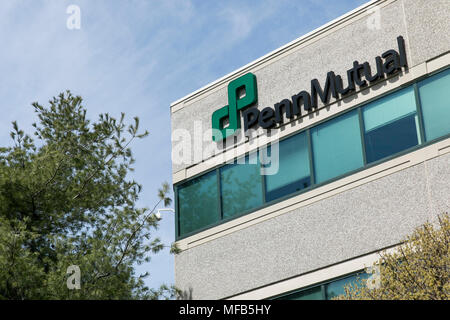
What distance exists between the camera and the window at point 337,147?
15.5m

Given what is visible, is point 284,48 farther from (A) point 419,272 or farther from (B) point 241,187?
(A) point 419,272

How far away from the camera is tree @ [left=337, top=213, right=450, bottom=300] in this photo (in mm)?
11219

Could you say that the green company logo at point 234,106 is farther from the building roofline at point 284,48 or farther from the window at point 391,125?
the window at point 391,125

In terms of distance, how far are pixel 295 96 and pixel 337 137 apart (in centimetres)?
166

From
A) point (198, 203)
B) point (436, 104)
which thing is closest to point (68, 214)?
point (198, 203)

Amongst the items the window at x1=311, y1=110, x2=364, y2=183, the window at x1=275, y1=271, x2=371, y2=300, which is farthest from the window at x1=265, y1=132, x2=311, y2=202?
the window at x1=275, y1=271, x2=371, y2=300

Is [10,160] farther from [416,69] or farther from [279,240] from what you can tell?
[416,69]

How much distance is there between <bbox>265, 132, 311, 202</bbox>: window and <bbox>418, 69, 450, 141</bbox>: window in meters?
2.98

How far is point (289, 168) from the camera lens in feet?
54.8

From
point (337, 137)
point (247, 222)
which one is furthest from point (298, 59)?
point (247, 222)

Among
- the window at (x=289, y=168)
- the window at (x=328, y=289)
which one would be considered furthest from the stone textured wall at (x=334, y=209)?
the window at (x=289, y=168)

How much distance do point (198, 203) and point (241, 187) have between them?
1.46m

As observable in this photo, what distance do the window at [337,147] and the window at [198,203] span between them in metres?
3.10

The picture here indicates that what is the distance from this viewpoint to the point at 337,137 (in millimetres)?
15961
